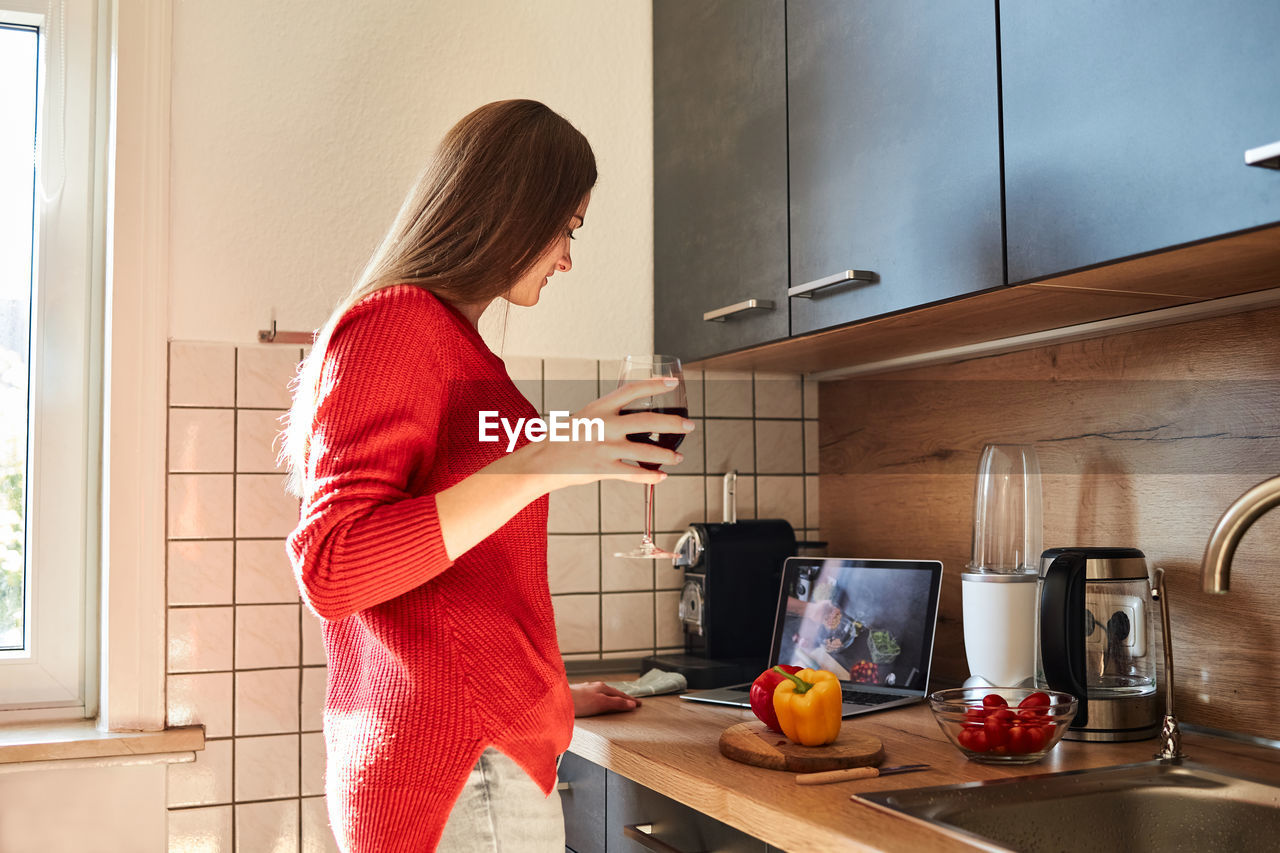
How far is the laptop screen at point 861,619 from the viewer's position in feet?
5.79

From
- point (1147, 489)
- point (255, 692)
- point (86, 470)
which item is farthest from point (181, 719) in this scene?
point (1147, 489)

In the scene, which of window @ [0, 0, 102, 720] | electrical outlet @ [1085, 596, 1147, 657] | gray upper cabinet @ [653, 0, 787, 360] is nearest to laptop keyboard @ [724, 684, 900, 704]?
electrical outlet @ [1085, 596, 1147, 657]

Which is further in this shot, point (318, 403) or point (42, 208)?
point (42, 208)

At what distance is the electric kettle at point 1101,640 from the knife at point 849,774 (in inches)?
10.9

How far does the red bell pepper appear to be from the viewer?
1.43 metres

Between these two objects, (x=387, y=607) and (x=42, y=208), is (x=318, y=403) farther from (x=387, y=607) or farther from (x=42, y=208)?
(x=42, y=208)

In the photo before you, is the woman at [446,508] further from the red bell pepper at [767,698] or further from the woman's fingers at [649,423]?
the red bell pepper at [767,698]

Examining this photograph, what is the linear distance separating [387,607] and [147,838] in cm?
100

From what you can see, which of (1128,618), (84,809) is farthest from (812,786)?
(84,809)

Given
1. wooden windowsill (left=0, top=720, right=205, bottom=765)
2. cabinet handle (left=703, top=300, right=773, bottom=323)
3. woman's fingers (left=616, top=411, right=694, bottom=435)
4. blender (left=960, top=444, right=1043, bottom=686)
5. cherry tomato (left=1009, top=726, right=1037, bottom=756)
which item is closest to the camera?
woman's fingers (left=616, top=411, right=694, bottom=435)

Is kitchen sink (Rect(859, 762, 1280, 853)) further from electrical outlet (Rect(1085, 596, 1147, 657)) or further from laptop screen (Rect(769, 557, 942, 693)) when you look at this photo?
laptop screen (Rect(769, 557, 942, 693))

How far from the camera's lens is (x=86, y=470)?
6.02ft

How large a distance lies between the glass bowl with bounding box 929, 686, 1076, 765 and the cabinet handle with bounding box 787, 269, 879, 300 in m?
0.56

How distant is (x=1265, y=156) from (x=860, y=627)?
1101mm
